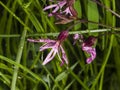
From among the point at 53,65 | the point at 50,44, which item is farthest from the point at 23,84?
the point at 50,44

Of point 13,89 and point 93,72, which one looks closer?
point 13,89

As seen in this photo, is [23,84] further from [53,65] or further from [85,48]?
[85,48]

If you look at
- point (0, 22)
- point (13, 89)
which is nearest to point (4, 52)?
point (0, 22)

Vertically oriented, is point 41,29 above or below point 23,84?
above

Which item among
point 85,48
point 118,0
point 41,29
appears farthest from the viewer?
point 118,0

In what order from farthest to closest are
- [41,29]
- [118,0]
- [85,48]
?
[118,0] → [41,29] → [85,48]

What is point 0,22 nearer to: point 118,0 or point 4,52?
point 4,52
